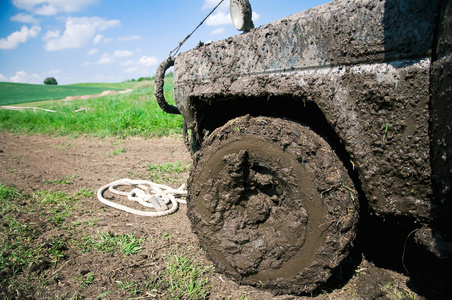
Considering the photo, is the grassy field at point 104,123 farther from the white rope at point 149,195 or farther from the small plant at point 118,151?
the white rope at point 149,195

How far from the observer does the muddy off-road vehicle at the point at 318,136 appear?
1.13 m

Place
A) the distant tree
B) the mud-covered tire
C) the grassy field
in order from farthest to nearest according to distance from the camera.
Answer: the distant tree < the grassy field < the mud-covered tire

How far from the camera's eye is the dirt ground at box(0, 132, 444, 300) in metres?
1.70

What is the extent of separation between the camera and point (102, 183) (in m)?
3.81

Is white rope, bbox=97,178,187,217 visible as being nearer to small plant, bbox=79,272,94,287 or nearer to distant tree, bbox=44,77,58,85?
small plant, bbox=79,272,94,287

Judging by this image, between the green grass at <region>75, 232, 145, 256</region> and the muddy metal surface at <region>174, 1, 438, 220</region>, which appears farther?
the green grass at <region>75, 232, 145, 256</region>

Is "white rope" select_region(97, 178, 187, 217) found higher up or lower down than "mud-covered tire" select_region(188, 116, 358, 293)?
lower down

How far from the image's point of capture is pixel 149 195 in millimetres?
3252

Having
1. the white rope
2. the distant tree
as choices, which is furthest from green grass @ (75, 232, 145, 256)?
the distant tree

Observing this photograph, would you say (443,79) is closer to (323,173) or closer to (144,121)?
(323,173)

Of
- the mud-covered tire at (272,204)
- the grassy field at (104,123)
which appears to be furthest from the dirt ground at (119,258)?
the grassy field at (104,123)

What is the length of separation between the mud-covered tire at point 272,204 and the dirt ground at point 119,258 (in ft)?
0.65

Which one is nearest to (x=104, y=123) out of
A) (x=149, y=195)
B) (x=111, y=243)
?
(x=149, y=195)

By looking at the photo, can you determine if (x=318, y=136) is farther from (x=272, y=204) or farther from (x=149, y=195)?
(x=149, y=195)
